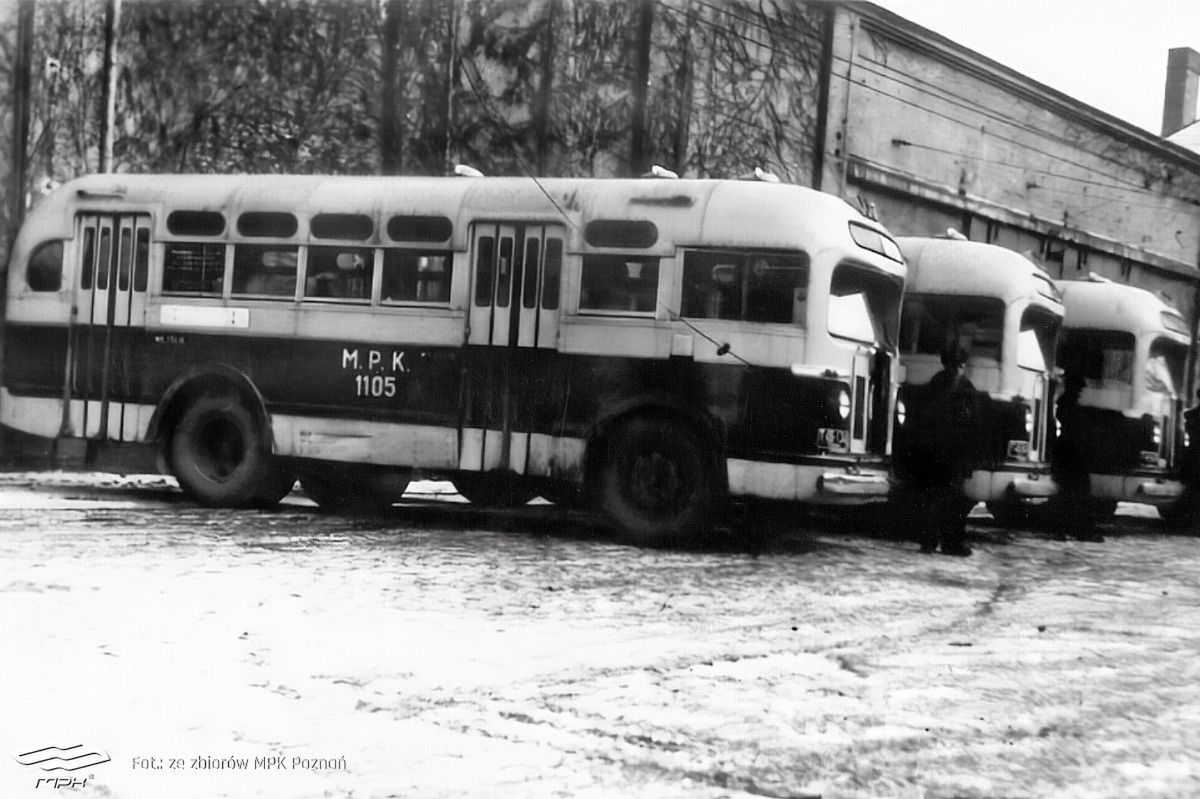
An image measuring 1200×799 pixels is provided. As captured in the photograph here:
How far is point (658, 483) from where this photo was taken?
10.2 m

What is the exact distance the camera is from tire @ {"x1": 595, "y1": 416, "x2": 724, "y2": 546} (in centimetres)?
1006

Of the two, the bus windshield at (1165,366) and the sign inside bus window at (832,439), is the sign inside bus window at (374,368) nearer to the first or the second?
the sign inside bus window at (832,439)

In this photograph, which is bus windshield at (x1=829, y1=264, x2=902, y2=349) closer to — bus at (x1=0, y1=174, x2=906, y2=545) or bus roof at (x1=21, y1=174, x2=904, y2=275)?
bus at (x1=0, y1=174, x2=906, y2=545)

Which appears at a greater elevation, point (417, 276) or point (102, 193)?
point (102, 193)

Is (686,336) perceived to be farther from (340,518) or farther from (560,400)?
(340,518)

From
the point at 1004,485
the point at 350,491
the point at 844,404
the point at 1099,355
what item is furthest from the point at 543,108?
the point at 844,404

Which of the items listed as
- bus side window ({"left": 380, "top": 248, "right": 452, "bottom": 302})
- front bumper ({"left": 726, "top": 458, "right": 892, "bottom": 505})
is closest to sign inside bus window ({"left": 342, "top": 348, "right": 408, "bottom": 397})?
bus side window ({"left": 380, "top": 248, "right": 452, "bottom": 302})

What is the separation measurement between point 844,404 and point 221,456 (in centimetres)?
545

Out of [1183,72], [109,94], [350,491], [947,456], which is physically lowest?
[350,491]

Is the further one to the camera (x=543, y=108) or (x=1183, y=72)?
(x=543, y=108)

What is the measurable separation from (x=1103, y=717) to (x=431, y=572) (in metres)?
4.35

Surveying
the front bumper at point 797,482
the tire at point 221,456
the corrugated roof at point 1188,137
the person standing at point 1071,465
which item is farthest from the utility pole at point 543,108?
the corrugated roof at point 1188,137

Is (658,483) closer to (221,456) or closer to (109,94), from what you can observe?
(221,456)

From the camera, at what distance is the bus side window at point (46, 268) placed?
1177cm
